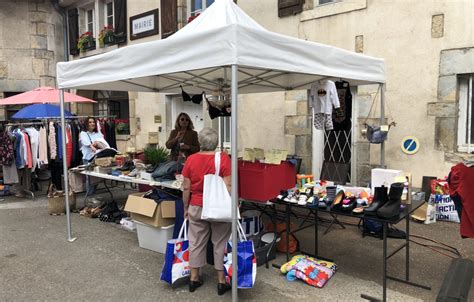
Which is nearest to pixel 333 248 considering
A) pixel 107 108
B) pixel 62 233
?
pixel 62 233

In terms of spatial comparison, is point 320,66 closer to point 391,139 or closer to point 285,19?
point 391,139

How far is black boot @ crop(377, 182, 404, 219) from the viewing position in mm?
2892

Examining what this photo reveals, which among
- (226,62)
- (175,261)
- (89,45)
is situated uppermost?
(89,45)

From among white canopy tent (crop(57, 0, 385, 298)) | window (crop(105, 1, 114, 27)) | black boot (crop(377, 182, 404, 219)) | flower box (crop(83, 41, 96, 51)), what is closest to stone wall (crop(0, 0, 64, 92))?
flower box (crop(83, 41, 96, 51))

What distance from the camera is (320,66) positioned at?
3.50 metres

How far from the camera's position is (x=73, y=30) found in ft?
38.7

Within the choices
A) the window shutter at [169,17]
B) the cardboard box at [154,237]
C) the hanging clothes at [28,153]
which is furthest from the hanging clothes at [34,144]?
the cardboard box at [154,237]

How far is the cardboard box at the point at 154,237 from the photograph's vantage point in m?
4.15

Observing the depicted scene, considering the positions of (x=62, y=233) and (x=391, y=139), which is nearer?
(x=62, y=233)

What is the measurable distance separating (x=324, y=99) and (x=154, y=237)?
2.42m

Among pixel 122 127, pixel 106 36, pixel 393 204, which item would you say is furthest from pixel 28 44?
pixel 393 204

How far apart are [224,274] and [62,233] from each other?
2.79 metres

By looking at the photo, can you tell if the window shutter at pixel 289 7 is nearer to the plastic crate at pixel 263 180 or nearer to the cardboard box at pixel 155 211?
the plastic crate at pixel 263 180

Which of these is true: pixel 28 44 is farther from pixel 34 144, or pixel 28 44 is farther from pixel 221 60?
pixel 221 60
